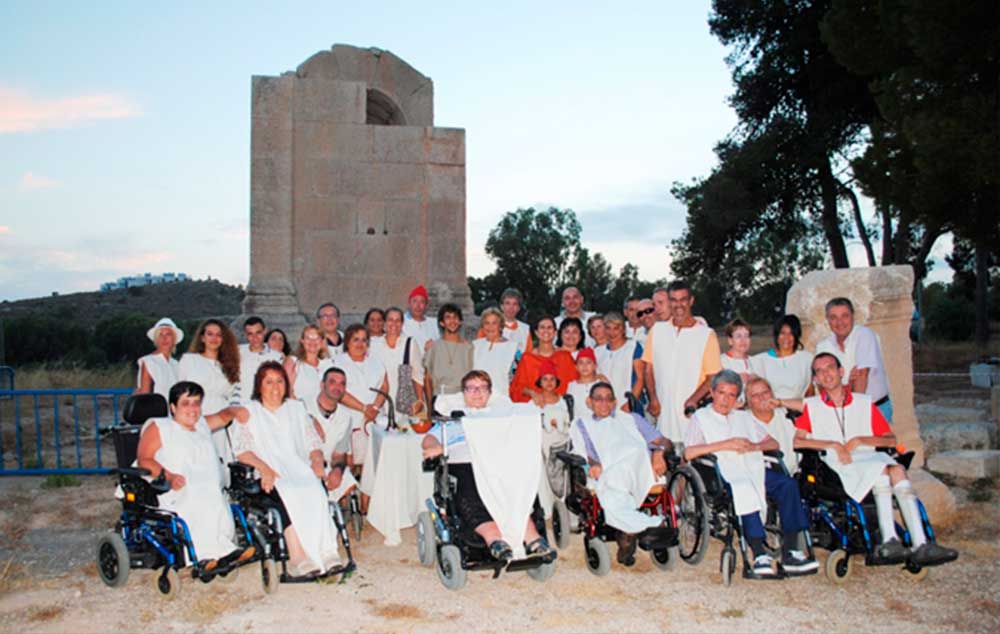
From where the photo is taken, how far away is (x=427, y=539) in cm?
507

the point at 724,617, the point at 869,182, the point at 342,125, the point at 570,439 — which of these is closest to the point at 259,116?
the point at 342,125

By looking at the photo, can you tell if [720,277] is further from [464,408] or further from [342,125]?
[464,408]

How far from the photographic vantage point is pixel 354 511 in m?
6.04

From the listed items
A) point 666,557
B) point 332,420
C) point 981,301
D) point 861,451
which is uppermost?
point 981,301

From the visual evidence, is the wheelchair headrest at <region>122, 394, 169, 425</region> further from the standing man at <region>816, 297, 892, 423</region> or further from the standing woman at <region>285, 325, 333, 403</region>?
the standing man at <region>816, 297, 892, 423</region>

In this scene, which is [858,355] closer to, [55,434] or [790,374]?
[790,374]

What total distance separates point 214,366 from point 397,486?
57.3 inches

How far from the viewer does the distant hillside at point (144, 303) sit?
37812mm

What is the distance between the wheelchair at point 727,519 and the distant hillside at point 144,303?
34.3 metres

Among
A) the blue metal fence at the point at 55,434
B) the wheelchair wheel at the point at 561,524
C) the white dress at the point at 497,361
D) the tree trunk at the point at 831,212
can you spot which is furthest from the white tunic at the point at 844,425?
the tree trunk at the point at 831,212

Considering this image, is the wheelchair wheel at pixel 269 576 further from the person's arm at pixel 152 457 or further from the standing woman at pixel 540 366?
the standing woman at pixel 540 366

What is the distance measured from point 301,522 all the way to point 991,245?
16.9m

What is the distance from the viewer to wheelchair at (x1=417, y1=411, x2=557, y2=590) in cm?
468

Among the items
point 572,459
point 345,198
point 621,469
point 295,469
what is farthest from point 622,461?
point 345,198
